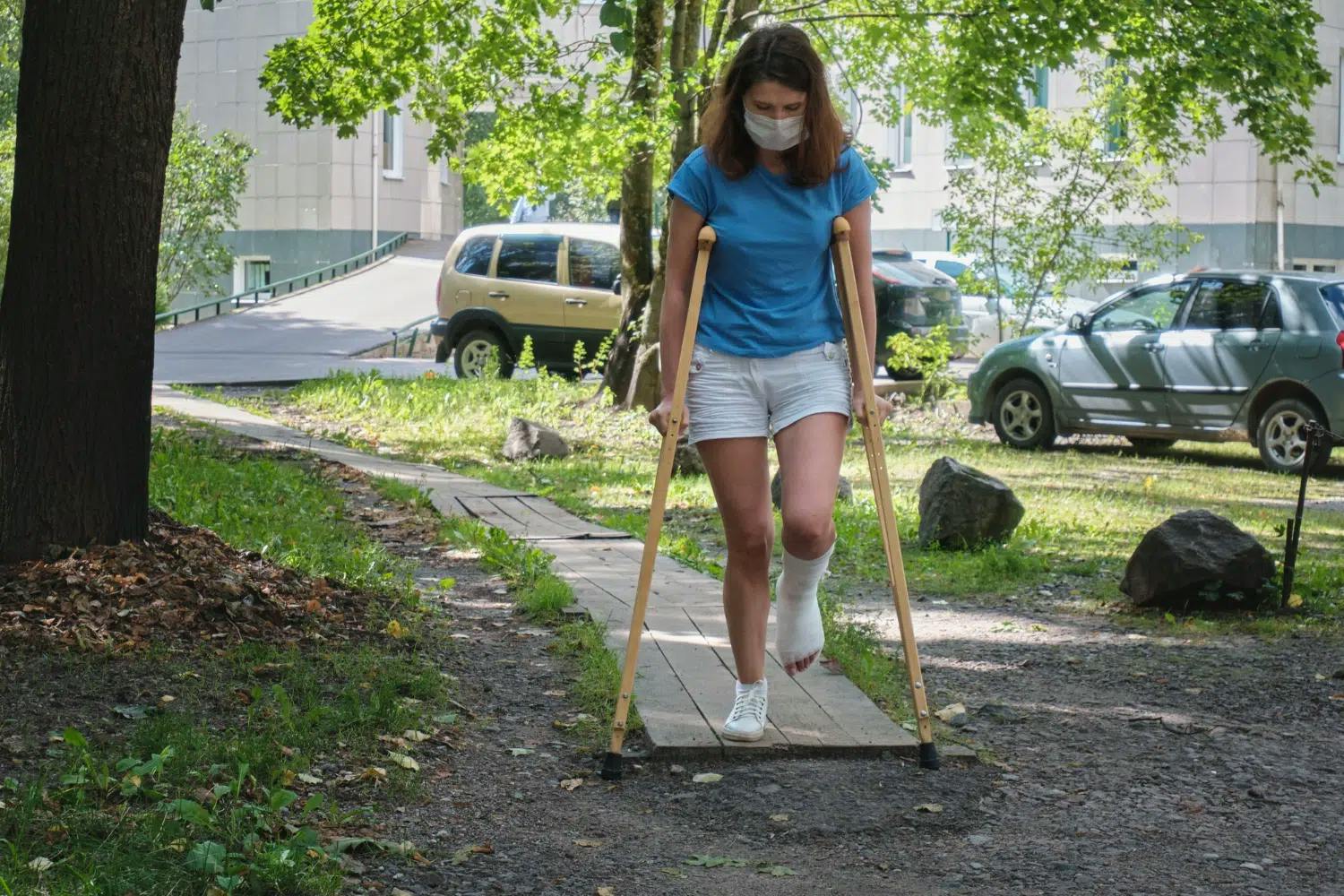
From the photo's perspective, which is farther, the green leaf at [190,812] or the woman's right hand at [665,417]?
the woman's right hand at [665,417]

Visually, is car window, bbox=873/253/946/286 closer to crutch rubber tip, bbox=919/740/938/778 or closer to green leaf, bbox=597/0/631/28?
green leaf, bbox=597/0/631/28

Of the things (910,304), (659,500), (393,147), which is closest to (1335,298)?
(910,304)

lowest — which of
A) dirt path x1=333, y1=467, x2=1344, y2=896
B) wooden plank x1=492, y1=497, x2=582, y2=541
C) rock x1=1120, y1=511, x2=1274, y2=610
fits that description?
dirt path x1=333, y1=467, x2=1344, y2=896

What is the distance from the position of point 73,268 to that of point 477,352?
1575 centimetres

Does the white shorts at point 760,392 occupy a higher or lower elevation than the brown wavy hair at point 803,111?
lower

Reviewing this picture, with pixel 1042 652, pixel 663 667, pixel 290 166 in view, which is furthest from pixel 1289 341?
pixel 290 166

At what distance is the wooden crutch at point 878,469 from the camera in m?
4.95

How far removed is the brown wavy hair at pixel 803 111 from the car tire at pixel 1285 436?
1032 centimetres

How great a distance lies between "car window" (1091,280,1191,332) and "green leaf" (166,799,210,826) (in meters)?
12.6

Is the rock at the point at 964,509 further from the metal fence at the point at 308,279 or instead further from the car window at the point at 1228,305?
the metal fence at the point at 308,279

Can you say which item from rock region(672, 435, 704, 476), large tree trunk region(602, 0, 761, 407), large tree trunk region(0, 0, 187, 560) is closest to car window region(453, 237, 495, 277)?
large tree trunk region(602, 0, 761, 407)

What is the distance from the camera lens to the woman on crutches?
4738 millimetres

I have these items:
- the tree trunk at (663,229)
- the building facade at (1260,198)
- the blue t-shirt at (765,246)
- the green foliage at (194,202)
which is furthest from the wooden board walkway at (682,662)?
the green foliage at (194,202)

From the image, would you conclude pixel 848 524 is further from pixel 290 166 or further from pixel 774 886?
pixel 290 166
